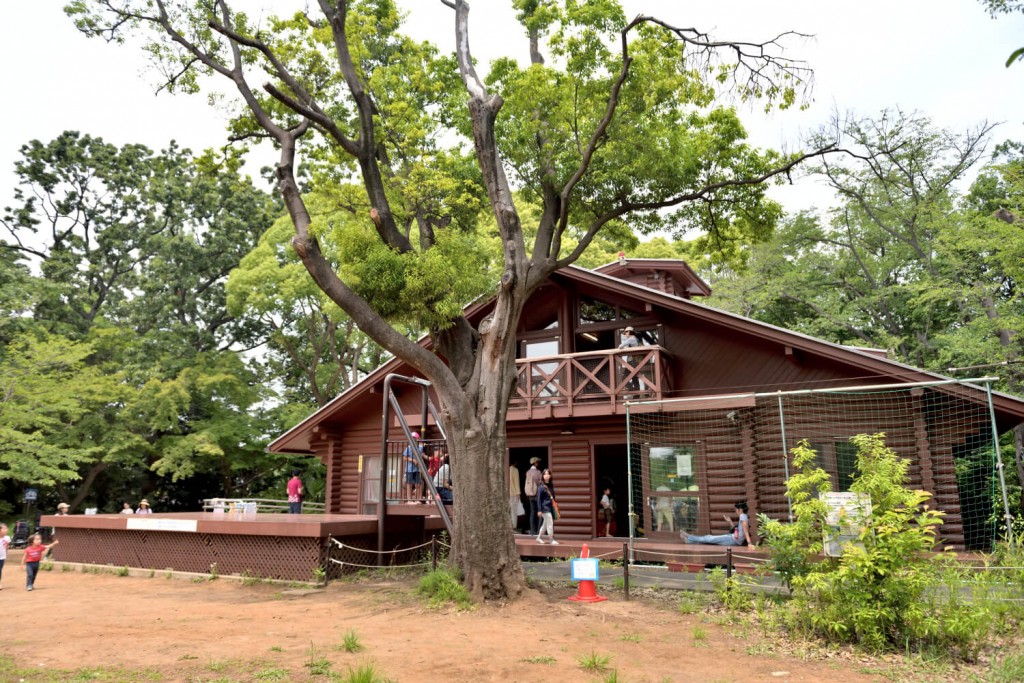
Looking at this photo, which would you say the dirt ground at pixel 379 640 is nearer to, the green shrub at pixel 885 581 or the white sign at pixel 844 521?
the green shrub at pixel 885 581

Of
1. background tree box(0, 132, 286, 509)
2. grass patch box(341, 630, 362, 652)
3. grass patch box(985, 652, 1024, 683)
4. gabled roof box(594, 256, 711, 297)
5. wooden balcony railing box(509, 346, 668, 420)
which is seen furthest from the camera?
background tree box(0, 132, 286, 509)

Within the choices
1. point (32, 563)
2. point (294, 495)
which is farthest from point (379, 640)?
point (294, 495)

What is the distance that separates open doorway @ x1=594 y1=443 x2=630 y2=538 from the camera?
17969 millimetres

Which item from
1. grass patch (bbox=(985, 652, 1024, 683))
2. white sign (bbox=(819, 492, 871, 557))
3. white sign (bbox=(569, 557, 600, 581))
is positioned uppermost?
white sign (bbox=(819, 492, 871, 557))

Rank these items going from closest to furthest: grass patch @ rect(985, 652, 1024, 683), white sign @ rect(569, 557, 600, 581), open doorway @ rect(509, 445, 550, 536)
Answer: grass patch @ rect(985, 652, 1024, 683) < white sign @ rect(569, 557, 600, 581) < open doorway @ rect(509, 445, 550, 536)

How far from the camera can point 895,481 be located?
A: 7.28 meters

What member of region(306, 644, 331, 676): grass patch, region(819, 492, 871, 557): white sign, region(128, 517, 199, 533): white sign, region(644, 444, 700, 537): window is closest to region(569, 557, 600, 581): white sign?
region(819, 492, 871, 557): white sign

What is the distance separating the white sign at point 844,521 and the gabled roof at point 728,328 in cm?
522

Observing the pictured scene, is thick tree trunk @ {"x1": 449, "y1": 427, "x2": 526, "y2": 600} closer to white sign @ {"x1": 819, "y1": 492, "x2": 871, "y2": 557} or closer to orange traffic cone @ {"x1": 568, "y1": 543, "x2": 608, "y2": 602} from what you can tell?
orange traffic cone @ {"x1": 568, "y1": 543, "x2": 608, "y2": 602}

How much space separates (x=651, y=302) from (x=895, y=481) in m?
8.69

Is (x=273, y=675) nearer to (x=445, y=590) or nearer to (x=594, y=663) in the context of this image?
(x=594, y=663)

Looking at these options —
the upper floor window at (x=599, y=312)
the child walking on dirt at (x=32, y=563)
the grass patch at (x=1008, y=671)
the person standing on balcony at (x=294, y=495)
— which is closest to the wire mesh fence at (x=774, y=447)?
the upper floor window at (x=599, y=312)

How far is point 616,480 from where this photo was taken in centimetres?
1995

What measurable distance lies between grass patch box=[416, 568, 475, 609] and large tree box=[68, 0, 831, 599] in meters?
0.20
